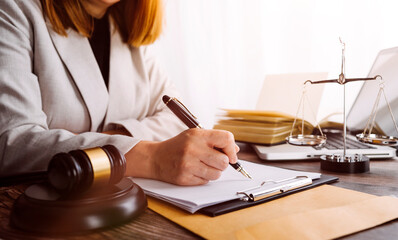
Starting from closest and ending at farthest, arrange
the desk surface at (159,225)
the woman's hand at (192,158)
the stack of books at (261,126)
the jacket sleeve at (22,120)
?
1. the desk surface at (159,225)
2. the woman's hand at (192,158)
3. the jacket sleeve at (22,120)
4. the stack of books at (261,126)

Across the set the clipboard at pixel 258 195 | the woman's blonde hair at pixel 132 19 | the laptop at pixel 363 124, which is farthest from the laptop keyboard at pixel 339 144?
the woman's blonde hair at pixel 132 19

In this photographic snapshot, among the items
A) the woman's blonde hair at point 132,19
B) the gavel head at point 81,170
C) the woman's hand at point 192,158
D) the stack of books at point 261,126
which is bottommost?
the stack of books at point 261,126

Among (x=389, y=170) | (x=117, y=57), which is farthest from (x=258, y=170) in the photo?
(x=117, y=57)

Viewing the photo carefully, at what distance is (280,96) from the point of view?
1539mm

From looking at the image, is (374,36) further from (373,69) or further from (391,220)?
(391,220)

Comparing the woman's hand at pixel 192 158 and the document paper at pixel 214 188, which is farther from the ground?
the woman's hand at pixel 192 158

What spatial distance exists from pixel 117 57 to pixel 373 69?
38.2 inches

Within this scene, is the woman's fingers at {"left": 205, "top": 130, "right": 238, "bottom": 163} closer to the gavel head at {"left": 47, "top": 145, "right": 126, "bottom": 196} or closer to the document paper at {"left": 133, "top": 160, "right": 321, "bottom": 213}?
the document paper at {"left": 133, "top": 160, "right": 321, "bottom": 213}

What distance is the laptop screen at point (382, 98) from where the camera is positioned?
118cm

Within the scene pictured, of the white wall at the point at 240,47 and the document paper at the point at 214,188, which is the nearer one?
the document paper at the point at 214,188

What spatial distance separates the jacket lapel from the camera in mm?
1087

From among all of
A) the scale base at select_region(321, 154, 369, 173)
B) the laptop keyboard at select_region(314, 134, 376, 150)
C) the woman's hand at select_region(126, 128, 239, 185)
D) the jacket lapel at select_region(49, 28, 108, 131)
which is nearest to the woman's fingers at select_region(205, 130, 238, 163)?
the woman's hand at select_region(126, 128, 239, 185)

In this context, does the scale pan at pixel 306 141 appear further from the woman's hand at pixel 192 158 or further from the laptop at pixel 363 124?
the woman's hand at pixel 192 158

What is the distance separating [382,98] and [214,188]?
85 cm
